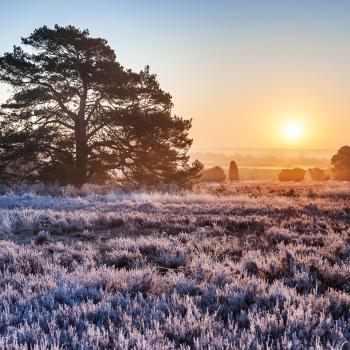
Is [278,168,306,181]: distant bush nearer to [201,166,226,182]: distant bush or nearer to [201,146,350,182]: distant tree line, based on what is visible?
[201,146,350,182]: distant tree line

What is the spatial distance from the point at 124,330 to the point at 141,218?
7.53 meters

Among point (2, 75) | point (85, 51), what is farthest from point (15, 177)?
point (85, 51)

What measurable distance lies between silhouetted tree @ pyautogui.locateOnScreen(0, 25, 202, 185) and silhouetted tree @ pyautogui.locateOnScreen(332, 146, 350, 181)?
47.8m

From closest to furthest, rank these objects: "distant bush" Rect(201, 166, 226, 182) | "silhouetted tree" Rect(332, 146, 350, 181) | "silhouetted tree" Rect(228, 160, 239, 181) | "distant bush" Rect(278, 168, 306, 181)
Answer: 1. "silhouetted tree" Rect(332, 146, 350, 181)
2. "distant bush" Rect(278, 168, 306, 181)
3. "distant bush" Rect(201, 166, 226, 182)
4. "silhouetted tree" Rect(228, 160, 239, 181)

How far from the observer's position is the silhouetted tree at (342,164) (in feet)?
225

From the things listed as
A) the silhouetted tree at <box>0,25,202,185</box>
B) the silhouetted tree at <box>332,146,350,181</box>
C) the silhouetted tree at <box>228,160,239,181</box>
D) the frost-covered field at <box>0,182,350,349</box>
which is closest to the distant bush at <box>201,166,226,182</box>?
the silhouetted tree at <box>228,160,239,181</box>

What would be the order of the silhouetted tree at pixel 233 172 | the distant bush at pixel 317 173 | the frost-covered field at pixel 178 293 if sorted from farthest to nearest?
the silhouetted tree at pixel 233 172 < the distant bush at pixel 317 173 < the frost-covered field at pixel 178 293

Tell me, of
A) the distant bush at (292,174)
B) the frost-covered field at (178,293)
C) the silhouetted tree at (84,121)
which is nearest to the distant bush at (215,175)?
Answer: the distant bush at (292,174)

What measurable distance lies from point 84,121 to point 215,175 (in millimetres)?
59658

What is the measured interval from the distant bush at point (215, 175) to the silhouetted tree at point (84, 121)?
57.3 metres

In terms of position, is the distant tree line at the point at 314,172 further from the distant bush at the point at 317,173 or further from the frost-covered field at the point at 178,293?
the frost-covered field at the point at 178,293

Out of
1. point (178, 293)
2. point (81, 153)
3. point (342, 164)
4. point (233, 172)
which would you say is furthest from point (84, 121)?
point (233, 172)

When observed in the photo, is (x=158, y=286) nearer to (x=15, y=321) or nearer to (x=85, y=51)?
(x=15, y=321)

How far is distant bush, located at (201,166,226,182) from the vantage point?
84113 mm
